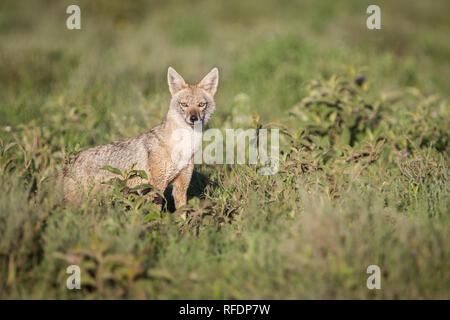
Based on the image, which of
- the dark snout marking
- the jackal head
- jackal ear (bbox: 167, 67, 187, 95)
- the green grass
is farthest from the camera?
jackal ear (bbox: 167, 67, 187, 95)

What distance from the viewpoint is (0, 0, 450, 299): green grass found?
284 cm

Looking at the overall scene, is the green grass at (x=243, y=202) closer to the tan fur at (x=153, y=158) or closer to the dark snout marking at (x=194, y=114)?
the tan fur at (x=153, y=158)

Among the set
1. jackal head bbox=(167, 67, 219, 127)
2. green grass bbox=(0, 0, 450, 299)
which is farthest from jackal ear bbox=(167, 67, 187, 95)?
green grass bbox=(0, 0, 450, 299)

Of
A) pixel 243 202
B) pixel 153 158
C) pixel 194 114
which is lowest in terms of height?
pixel 243 202

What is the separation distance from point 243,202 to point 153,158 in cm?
107

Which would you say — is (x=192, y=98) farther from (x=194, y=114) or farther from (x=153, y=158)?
(x=153, y=158)

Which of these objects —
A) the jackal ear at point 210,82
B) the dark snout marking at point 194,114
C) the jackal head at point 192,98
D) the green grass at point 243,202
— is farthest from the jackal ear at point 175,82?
the green grass at point 243,202

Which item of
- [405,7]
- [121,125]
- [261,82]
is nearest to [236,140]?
[121,125]

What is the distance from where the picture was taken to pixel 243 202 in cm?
397

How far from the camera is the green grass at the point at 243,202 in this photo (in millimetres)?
2842

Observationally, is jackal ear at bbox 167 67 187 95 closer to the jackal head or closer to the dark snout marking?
the jackal head

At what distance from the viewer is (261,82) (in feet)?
30.3

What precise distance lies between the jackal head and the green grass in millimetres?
612

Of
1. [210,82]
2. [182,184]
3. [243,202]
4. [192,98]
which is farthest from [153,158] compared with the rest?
[210,82]
